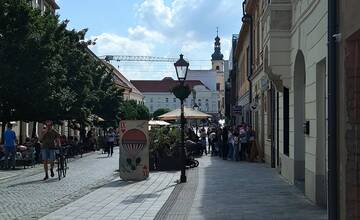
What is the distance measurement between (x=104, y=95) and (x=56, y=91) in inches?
766

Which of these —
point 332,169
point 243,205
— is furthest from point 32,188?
point 332,169

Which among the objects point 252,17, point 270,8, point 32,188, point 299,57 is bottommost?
point 32,188

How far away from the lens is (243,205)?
42.9ft

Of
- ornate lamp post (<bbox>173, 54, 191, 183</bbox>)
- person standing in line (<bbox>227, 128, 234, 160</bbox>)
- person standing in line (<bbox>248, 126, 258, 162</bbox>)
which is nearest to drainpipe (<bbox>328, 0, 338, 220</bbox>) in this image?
ornate lamp post (<bbox>173, 54, 191, 183</bbox>)

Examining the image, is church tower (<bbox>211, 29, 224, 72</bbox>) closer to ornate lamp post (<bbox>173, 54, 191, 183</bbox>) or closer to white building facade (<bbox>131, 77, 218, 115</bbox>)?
white building facade (<bbox>131, 77, 218, 115</bbox>)

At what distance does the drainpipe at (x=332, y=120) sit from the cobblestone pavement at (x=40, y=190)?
575 centimetres

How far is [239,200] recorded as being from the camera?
14.0 meters

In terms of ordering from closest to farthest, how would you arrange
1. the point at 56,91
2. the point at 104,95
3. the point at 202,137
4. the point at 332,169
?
the point at 332,169 < the point at 56,91 < the point at 202,137 < the point at 104,95

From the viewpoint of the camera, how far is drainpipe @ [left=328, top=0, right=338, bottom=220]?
8414 mm

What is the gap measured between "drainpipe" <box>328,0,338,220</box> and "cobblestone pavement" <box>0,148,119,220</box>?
5.75m

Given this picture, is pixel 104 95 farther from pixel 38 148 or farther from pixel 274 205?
pixel 274 205

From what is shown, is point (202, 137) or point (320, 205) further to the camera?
point (202, 137)

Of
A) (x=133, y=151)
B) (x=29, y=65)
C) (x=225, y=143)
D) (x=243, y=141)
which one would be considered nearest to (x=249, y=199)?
(x=133, y=151)

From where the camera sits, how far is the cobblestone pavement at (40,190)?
12.8m
